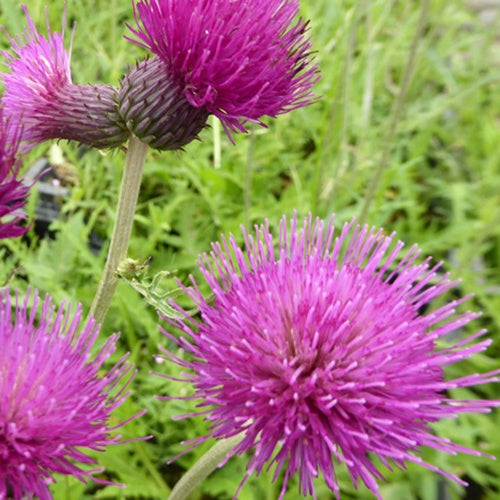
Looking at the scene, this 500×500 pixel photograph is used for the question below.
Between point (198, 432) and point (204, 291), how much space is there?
16.0 inches

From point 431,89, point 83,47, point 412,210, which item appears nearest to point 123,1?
point 83,47

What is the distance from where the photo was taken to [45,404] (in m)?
0.84

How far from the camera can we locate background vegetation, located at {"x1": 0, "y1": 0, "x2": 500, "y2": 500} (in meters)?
1.71

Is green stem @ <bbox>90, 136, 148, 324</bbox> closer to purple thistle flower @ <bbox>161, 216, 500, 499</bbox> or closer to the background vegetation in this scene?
the background vegetation

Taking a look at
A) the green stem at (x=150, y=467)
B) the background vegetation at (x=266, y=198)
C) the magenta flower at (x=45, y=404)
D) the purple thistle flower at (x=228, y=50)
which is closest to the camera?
the magenta flower at (x=45, y=404)

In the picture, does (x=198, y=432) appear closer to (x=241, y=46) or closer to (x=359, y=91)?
(x=241, y=46)

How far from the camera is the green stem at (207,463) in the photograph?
99 cm

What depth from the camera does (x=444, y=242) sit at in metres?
2.57

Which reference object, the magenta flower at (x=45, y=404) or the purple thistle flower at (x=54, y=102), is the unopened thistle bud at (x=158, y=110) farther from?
the magenta flower at (x=45, y=404)

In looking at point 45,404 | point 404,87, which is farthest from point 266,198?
point 45,404

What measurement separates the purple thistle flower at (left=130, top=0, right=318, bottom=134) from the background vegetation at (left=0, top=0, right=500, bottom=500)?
142 millimetres

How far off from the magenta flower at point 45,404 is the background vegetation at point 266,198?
0.19m

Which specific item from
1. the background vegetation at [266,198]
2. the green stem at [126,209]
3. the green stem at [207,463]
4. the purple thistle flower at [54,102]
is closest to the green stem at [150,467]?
the background vegetation at [266,198]

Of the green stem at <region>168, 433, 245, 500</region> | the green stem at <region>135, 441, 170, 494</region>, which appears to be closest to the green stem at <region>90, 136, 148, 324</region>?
the green stem at <region>168, 433, 245, 500</region>
